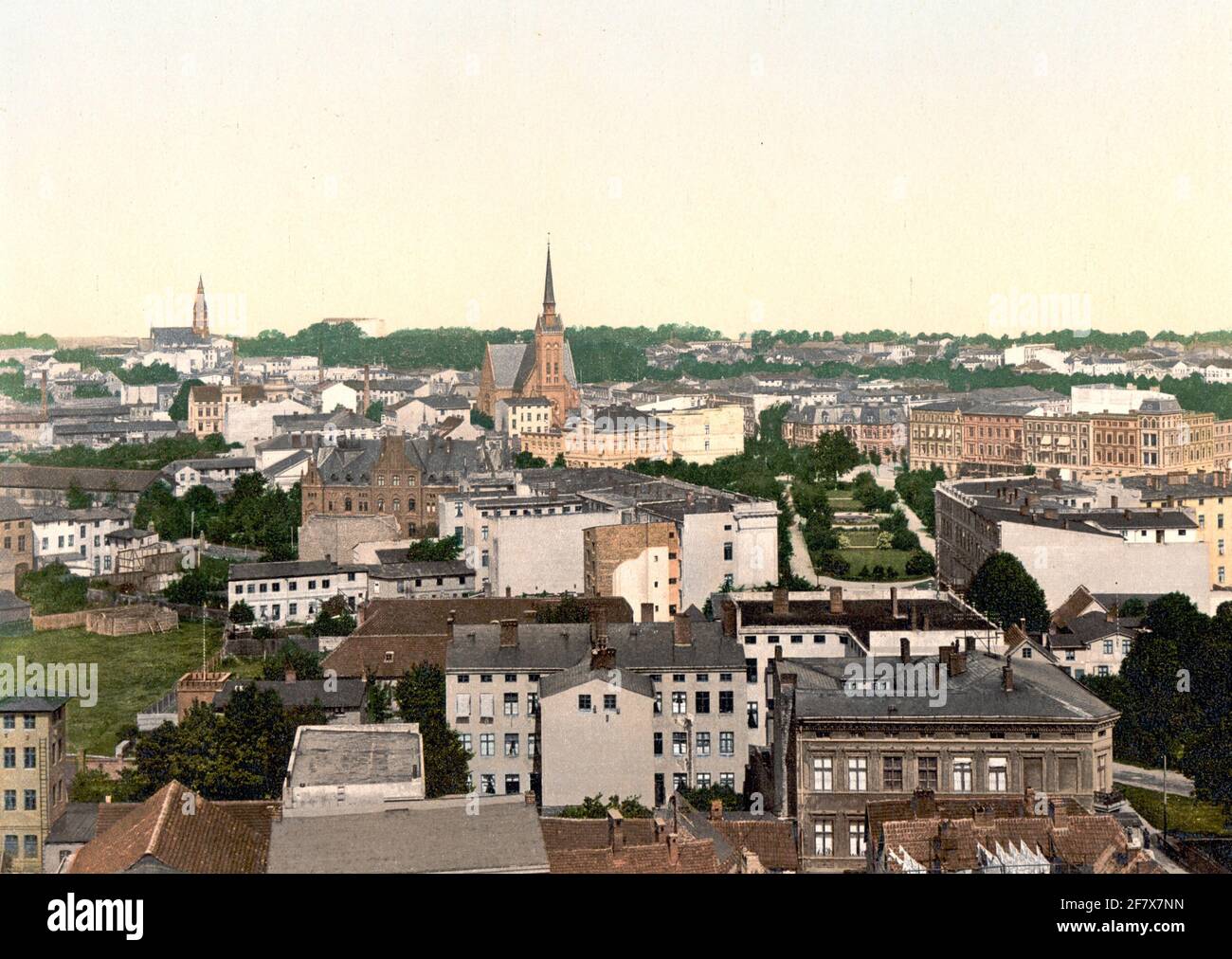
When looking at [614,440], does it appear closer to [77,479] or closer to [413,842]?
[77,479]

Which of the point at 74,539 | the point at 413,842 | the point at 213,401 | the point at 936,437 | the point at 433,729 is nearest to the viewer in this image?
the point at 413,842

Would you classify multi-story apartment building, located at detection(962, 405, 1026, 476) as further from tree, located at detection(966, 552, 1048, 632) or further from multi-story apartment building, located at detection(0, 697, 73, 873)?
multi-story apartment building, located at detection(0, 697, 73, 873)

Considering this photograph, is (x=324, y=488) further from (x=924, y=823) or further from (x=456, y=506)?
(x=924, y=823)

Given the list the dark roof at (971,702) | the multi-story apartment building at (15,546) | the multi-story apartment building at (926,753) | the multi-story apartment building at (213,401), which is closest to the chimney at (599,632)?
the dark roof at (971,702)

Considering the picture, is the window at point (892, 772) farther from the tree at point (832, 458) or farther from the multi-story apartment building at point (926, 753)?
the tree at point (832, 458)

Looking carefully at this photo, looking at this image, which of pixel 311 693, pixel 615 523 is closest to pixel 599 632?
pixel 311 693

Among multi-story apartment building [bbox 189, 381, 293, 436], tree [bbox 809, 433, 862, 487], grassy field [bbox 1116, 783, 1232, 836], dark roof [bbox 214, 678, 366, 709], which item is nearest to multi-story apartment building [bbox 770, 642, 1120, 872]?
grassy field [bbox 1116, 783, 1232, 836]
